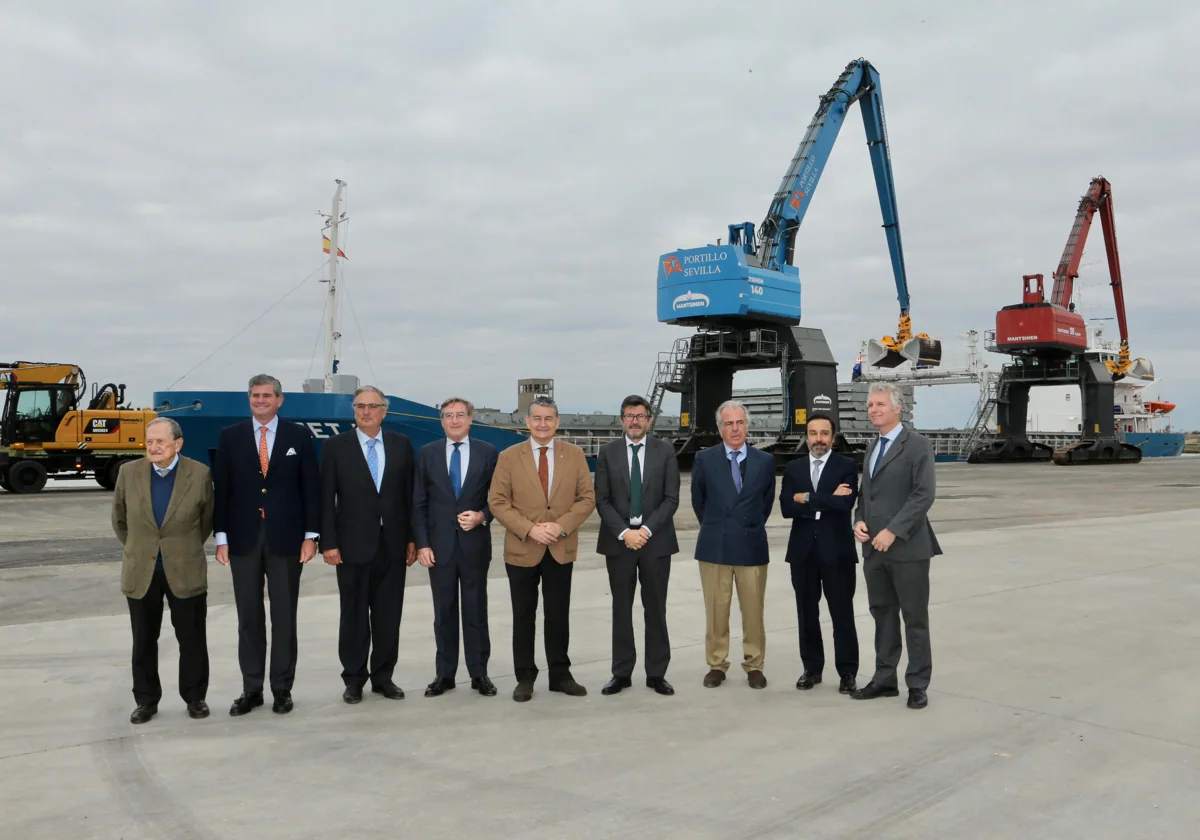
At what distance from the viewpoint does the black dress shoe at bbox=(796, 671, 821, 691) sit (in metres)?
5.21

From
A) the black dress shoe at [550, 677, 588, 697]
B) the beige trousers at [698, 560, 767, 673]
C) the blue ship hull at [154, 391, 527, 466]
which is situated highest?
the blue ship hull at [154, 391, 527, 466]

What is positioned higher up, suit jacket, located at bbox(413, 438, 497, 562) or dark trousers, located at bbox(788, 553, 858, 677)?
suit jacket, located at bbox(413, 438, 497, 562)

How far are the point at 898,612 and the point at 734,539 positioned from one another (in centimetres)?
99

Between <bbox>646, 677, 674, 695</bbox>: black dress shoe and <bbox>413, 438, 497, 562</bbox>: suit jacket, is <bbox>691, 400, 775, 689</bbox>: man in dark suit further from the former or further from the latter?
<bbox>413, 438, 497, 562</bbox>: suit jacket

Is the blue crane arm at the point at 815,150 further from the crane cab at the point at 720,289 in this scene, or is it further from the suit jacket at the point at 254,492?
the suit jacket at the point at 254,492

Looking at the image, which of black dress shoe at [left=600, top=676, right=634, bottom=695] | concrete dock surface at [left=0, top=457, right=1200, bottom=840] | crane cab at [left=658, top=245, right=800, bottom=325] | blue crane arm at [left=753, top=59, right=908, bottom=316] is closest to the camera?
concrete dock surface at [left=0, top=457, right=1200, bottom=840]

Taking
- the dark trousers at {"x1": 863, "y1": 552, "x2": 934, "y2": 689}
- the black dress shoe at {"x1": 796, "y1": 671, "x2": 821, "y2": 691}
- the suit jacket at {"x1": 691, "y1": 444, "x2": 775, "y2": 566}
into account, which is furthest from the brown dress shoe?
the dark trousers at {"x1": 863, "y1": 552, "x2": 934, "y2": 689}

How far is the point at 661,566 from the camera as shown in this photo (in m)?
5.41

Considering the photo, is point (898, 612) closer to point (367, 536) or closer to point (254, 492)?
point (367, 536)

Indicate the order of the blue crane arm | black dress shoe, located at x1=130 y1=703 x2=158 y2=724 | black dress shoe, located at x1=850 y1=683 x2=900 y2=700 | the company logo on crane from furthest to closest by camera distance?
1. the blue crane arm
2. the company logo on crane
3. black dress shoe, located at x1=850 y1=683 x2=900 y2=700
4. black dress shoe, located at x1=130 y1=703 x2=158 y2=724

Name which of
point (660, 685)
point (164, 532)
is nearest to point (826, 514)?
point (660, 685)

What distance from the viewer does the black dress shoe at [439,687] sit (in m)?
5.07

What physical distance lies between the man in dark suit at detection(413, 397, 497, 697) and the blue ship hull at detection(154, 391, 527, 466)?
13.8 meters

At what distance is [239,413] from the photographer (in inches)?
755
